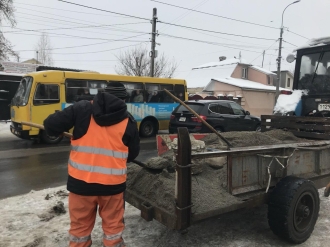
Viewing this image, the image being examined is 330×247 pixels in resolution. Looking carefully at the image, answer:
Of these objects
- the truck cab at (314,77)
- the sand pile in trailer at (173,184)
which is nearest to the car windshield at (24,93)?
the sand pile in trailer at (173,184)

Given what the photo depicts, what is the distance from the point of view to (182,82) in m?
14.9

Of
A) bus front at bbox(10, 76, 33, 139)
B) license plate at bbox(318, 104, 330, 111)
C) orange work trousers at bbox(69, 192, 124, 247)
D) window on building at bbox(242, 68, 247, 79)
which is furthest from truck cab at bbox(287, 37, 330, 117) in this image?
window on building at bbox(242, 68, 247, 79)

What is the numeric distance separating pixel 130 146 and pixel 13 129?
9.80 meters

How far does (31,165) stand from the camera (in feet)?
25.2

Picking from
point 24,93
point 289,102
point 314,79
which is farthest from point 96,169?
point 24,93

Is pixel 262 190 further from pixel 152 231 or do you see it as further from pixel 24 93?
pixel 24 93

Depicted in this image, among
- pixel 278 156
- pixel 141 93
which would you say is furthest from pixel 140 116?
pixel 278 156

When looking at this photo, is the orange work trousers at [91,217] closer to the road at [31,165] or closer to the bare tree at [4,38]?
the road at [31,165]

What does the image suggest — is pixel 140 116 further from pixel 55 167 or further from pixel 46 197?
pixel 46 197

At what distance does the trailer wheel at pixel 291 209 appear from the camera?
3250 mm

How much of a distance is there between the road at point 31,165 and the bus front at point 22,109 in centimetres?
55

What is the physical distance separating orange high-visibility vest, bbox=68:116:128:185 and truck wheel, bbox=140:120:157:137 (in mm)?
10844

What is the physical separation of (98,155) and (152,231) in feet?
5.30

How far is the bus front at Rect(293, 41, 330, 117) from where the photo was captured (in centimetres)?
570
